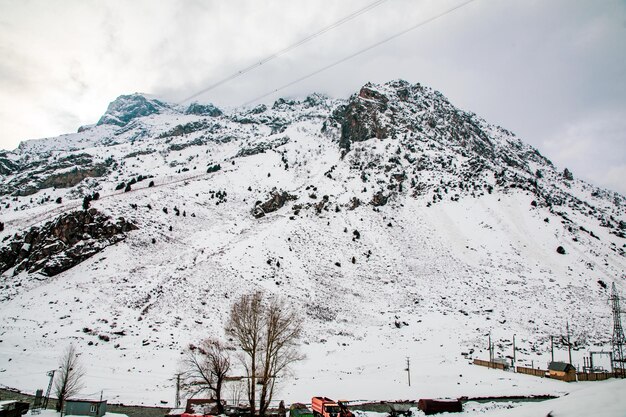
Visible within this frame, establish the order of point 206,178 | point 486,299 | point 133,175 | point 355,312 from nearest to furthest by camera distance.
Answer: point 355,312 < point 486,299 < point 206,178 < point 133,175

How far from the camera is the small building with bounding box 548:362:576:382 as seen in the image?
118 feet

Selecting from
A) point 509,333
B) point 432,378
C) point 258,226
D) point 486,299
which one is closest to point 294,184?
point 258,226

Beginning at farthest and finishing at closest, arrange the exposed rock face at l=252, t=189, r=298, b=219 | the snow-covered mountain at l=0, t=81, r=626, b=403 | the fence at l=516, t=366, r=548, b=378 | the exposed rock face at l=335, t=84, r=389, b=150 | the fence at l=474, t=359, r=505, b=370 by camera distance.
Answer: the exposed rock face at l=335, t=84, r=389, b=150 < the exposed rock face at l=252, t=189, r=298, b=219 < the fence at l=474, t=359, r=505, b=370 < the snow-covered mountain at l=0, t=81, r=626, b=403 < the fence at l=516, t=366, r=548, b=378

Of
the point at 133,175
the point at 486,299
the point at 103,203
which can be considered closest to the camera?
the point at 486,299

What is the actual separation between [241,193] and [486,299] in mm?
62626

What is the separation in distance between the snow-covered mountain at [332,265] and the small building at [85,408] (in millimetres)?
4310

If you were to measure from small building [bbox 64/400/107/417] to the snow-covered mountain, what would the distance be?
4310 mm

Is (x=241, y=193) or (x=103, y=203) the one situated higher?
(x=241, y=193)

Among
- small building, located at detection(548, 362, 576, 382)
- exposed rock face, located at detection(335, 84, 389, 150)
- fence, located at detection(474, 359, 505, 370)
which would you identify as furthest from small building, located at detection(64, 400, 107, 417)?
exposed rock face, located at detection(335, 84, 389, 150)

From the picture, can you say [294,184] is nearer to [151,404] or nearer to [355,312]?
[355,312]

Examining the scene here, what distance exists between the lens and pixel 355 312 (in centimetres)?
5375

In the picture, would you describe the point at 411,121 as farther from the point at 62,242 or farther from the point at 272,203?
the point at 62,242

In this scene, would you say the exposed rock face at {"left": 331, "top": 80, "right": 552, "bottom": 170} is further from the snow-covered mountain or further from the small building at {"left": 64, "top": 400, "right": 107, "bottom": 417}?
the small building at {"left": 64, "top": 400, "right": 107, "bottom": 417}

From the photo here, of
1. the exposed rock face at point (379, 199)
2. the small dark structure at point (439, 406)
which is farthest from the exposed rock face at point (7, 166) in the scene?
the small dark structure at point (439, 406)
